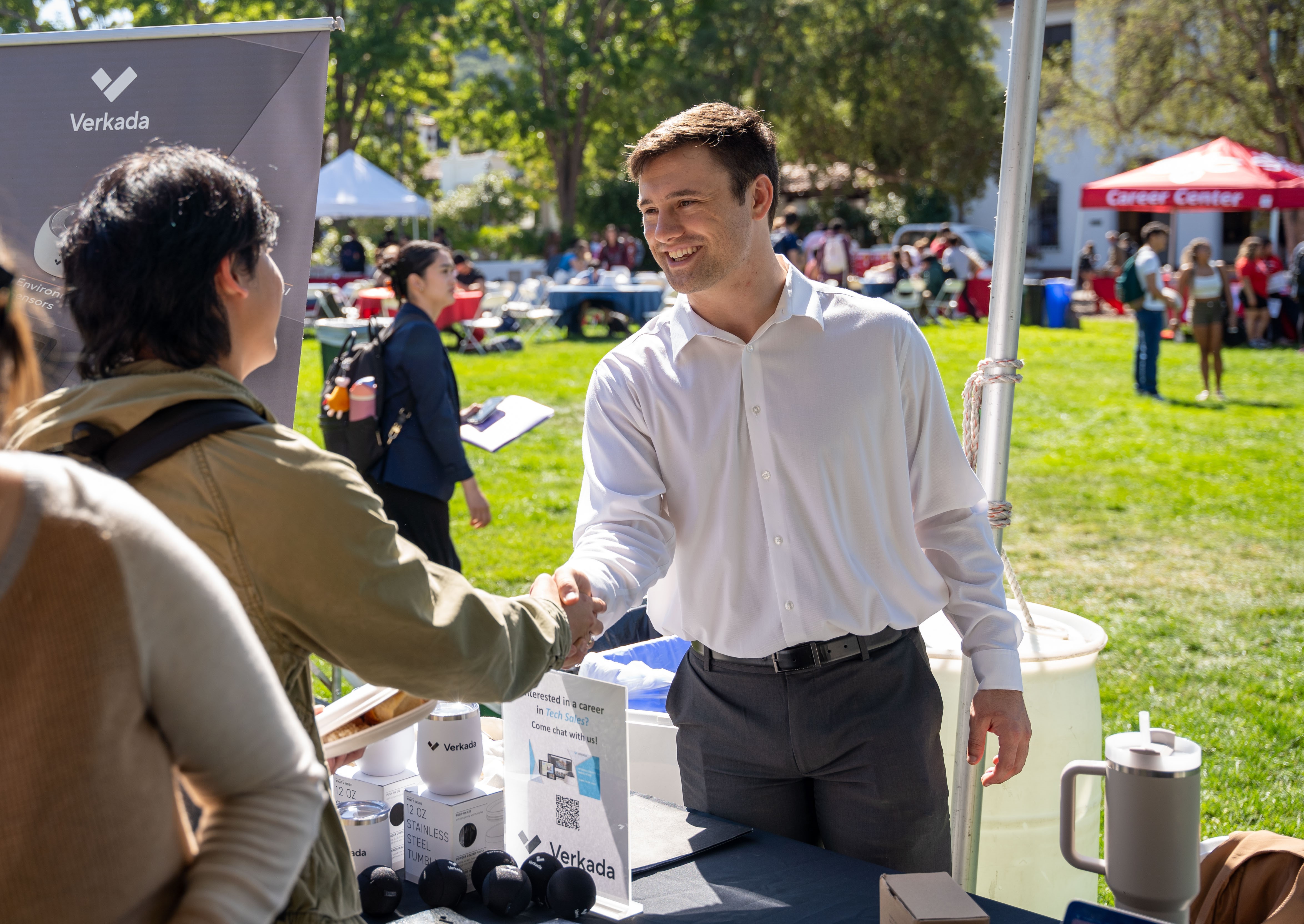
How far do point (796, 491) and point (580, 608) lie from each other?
0.51 m

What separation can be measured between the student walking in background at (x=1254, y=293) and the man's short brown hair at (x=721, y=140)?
52.9 feet

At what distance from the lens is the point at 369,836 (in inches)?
76.8

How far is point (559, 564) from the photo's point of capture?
672cm

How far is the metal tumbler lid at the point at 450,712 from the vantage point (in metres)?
1.92

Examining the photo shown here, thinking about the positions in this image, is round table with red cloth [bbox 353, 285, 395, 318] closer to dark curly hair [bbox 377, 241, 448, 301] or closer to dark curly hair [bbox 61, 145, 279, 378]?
dark curly hair [bbox 377, 241, 448, 301]

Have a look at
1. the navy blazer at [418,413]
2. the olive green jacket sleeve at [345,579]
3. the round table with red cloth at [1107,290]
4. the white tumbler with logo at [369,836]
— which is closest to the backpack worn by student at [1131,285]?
the navy blazer at [418,413]

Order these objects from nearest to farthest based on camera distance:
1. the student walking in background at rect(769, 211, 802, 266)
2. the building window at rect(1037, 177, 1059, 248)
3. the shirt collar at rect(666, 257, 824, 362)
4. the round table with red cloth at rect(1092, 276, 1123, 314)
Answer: the shirt collar at rect(666, 257, 824, 362) < the student walking in background at rect(769, 211, 802, 266) < the round table with red cloth at rect(1092, 276, 1123, 314) < the building window at rect(1037, 177, 1059, 248)

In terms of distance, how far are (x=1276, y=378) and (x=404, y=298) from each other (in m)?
11.8

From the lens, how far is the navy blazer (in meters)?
4.86

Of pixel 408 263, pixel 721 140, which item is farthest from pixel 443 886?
pixel 408 263

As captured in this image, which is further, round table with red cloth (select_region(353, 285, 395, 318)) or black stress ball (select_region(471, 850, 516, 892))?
round table with red cloth (select_region(353, 285, 395, 318))

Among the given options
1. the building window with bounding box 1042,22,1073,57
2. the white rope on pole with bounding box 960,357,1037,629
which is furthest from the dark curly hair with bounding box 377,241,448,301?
the building window with bounding box 1042,22,1073,57

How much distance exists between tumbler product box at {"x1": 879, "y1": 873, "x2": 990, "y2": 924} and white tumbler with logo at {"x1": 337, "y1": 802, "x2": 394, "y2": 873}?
85cm

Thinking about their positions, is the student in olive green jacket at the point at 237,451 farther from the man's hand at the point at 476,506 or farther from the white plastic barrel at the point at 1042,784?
the man's hand at the point at 476,506
